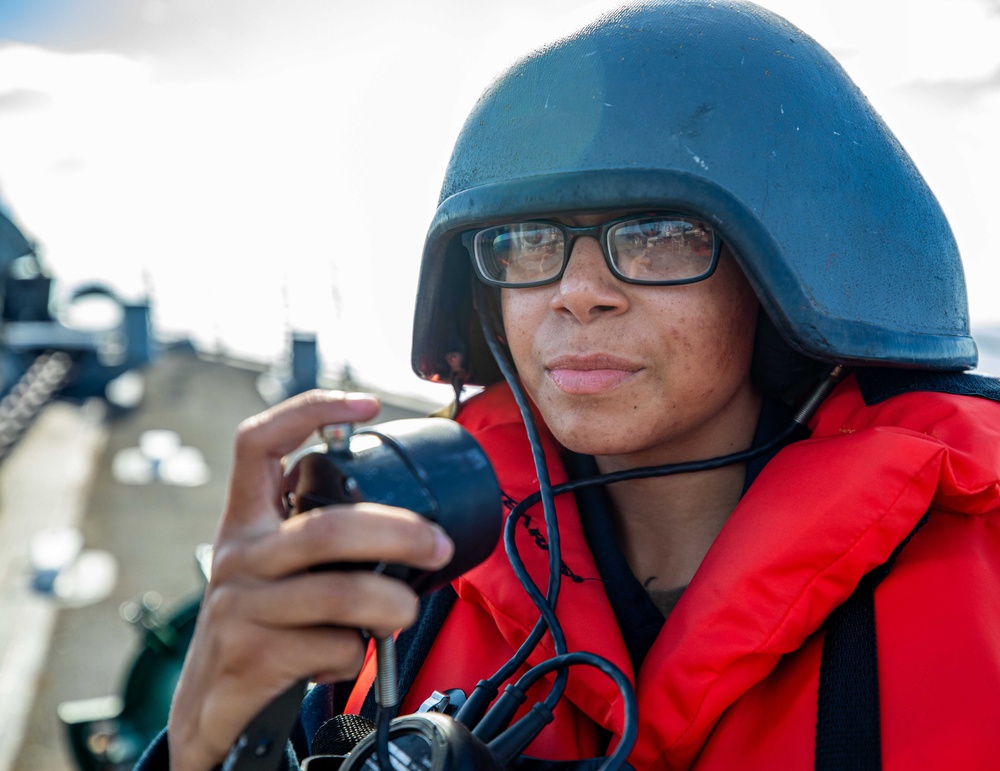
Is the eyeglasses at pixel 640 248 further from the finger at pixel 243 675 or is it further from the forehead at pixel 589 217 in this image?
the finger at pixel 243 675

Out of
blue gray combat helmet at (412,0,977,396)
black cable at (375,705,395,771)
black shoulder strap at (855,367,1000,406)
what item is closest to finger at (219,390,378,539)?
black cable at (375,705,395,771)

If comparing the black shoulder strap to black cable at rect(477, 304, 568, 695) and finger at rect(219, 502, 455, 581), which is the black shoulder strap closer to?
black cable at rect(477, 304, 568, 695)

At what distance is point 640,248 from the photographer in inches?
62.3

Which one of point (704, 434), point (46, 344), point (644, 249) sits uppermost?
point (644, 249)

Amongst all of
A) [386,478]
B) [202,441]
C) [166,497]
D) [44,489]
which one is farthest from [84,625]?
[386,478]

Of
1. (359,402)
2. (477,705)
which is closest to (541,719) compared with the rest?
(477,705)

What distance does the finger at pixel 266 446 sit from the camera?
101 centimetres

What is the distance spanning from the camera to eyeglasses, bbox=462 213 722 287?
1.57 metres

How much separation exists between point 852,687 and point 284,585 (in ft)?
2.81

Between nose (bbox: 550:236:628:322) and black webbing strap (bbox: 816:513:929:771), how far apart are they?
643 mm

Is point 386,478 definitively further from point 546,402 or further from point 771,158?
point 771,158

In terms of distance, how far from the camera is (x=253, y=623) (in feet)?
3.21

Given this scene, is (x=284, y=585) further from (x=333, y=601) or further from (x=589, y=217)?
(x=589, y=217)

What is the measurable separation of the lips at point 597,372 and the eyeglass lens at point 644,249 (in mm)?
158
